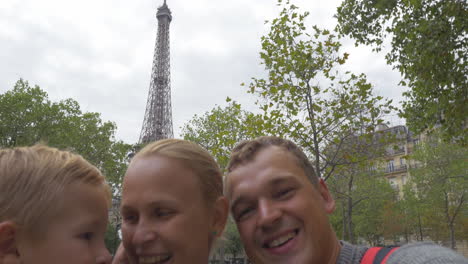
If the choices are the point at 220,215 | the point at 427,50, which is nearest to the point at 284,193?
the point at 220,215

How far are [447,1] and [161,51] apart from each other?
2230 inches

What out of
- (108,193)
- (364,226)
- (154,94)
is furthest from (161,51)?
(108,193)

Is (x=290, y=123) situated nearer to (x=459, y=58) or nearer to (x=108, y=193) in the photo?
(x=459, y=58)

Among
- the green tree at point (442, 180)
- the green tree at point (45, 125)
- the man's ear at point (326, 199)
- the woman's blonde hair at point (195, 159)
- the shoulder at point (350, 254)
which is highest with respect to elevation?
the green tree at point (45, 125)

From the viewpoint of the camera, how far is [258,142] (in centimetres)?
237

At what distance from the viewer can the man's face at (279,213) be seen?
2.04 m

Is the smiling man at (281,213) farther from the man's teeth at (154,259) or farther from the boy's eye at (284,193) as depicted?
the man's teeth at (154,259)

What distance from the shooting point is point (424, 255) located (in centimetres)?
156

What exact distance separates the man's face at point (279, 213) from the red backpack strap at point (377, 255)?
0.83ft

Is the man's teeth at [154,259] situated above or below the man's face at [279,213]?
below

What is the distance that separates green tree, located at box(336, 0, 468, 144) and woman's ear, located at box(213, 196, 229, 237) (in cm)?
747

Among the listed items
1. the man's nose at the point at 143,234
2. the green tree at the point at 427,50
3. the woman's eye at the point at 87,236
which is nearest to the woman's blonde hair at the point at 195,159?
the man's nose at the point at 143,234

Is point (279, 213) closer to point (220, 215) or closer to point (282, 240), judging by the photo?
point (282, 240)

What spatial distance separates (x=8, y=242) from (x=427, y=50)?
346 inches
